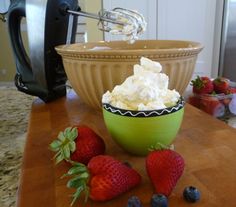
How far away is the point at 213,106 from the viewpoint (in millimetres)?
734

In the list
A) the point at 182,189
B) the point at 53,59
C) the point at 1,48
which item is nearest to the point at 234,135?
the point at 182,189

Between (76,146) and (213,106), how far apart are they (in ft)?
1.61

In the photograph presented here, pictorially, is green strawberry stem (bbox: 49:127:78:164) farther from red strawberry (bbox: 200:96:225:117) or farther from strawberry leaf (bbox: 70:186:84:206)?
red strawberry (bbox: 200:96:225:117)

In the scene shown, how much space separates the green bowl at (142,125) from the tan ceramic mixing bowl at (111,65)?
0.17 m

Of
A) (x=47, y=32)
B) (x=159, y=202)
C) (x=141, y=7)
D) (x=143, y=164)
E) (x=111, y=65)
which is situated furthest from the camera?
(x=141, y=7)

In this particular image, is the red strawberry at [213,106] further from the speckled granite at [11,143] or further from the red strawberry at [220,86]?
the speckled granite at [11,143]

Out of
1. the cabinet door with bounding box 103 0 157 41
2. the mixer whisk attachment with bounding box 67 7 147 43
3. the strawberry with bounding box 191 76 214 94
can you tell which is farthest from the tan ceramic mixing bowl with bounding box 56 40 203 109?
the cabinet door with bounding box 103 0 157 41

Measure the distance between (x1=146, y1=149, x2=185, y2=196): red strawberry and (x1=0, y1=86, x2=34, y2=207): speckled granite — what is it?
34 centimetres

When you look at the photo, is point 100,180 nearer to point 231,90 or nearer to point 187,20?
point 231,90

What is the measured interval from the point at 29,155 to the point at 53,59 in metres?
0.36

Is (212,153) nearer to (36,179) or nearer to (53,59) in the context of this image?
(36,179)

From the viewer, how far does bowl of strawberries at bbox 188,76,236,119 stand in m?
0.73

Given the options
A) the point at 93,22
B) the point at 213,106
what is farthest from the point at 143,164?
the point at 93,22

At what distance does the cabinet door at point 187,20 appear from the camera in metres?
1.89
